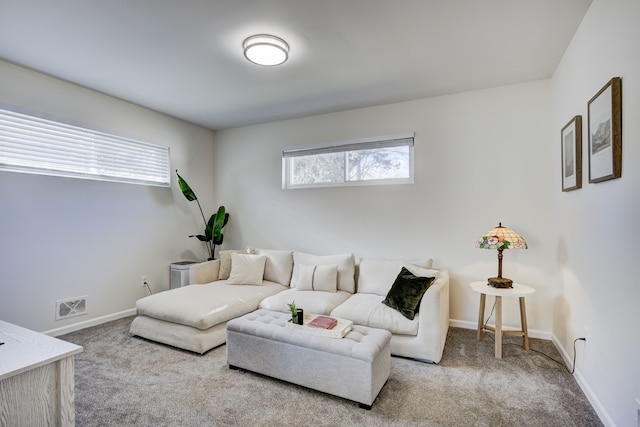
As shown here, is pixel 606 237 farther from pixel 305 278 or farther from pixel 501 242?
pixel 305 278

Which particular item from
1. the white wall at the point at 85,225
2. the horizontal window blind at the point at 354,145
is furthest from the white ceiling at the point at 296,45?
the horizontal window blind at the point at 354,145

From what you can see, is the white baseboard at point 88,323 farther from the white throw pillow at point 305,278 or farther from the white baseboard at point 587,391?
the white baseboard at point 587,391

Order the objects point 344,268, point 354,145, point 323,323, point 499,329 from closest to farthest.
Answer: point 323,323 → point 499,329 → point 344,268 → point 354,145

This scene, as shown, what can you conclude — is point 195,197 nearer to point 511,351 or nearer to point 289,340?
point 289,340

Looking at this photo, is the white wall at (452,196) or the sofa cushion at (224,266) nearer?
the white wall at (452,196)

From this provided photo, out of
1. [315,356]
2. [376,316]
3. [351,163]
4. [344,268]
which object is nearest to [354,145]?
[351,163]

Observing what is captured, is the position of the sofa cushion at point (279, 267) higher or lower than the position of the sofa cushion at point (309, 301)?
higher

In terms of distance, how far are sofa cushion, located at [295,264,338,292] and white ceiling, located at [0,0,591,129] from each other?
1985 mm

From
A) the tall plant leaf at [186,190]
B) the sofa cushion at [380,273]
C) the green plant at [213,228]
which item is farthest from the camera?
the green plant at [213,228]

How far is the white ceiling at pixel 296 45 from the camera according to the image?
2.11 meters

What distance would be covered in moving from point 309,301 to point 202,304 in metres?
1.03

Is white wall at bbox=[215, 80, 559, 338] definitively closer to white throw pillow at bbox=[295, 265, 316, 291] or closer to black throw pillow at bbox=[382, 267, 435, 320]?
white throw pillow at bbox=[295, 265, 316, 291]

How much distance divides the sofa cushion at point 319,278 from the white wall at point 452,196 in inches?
22.6

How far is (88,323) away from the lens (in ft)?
11.3
